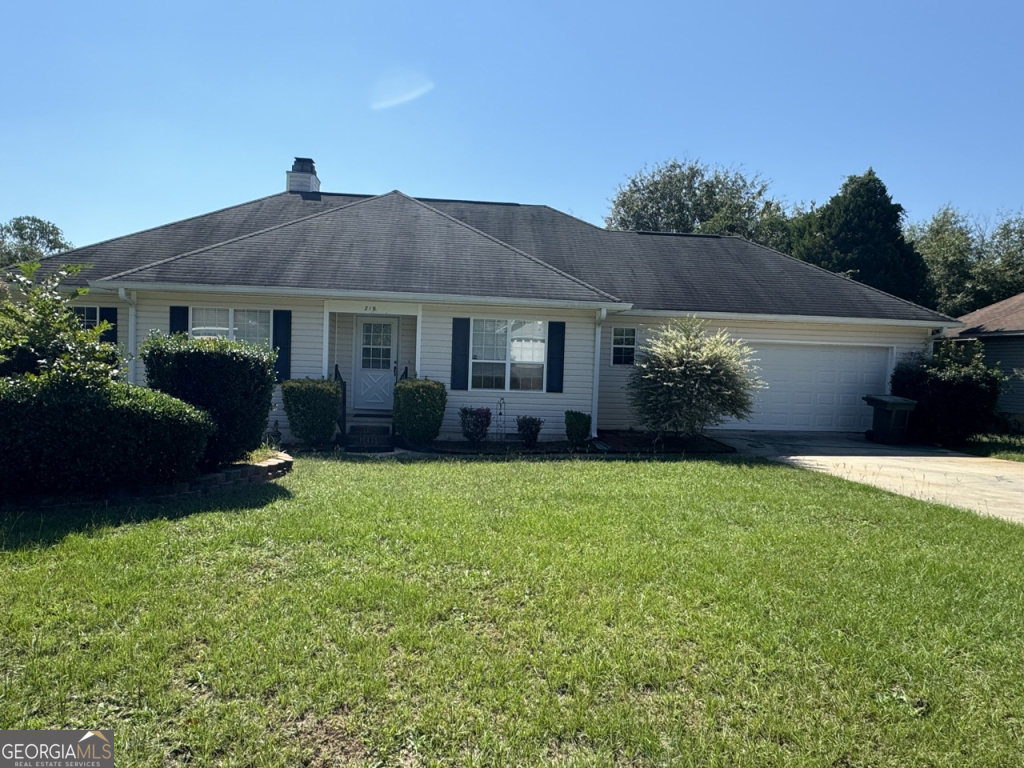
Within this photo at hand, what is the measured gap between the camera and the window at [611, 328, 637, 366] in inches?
563

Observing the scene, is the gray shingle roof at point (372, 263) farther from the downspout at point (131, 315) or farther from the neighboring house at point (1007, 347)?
the neighboring house at point (1007, 347)

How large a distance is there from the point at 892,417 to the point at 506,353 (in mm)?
8900

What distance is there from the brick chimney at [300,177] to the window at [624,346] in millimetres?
10454

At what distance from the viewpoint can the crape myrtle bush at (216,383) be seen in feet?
23.8

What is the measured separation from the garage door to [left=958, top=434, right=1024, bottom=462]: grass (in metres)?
2.19

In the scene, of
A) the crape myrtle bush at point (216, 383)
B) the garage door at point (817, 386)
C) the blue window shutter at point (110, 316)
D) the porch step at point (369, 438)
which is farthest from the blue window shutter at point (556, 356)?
the blue window shutter at point (110, 316)

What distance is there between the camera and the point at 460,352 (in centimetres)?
1202

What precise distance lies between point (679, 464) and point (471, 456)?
344 cm

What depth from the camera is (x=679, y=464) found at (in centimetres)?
956

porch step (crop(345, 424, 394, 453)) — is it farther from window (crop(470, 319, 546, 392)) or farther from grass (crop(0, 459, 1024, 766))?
grass (crop(0, 459, 1024, 766))

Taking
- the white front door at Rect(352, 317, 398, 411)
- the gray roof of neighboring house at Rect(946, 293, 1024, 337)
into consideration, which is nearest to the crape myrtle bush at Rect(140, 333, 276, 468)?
the white front door at Rect(352, 317, 398, 411)

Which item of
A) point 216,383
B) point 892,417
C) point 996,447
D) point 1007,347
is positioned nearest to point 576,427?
point 216,383

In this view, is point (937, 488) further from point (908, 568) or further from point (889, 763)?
point (889, 763)

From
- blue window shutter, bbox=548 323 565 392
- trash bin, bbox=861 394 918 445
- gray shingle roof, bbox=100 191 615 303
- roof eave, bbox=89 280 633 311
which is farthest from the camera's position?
trash bin, bbox=861 394 918 445
